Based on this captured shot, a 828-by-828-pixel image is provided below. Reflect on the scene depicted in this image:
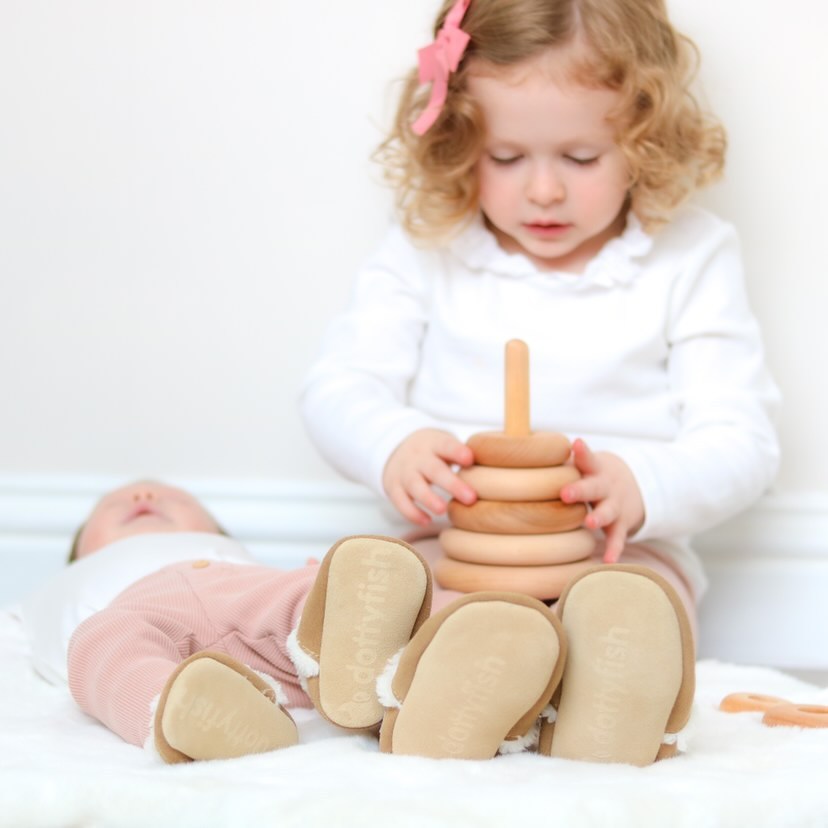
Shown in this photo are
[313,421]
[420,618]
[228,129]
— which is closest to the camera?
[420,618]

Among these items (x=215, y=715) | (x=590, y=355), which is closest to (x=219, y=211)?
(x=590, y=355)

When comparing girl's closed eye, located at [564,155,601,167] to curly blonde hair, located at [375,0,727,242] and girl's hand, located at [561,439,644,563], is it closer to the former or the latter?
curly blonde hair, located at [375,0,727,242]

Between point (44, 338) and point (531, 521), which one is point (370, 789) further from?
point (44, 338)

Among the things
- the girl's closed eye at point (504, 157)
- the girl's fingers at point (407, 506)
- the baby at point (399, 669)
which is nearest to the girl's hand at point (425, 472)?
the girl's fingers at point (407, 506)

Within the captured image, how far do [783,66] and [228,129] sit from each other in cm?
61

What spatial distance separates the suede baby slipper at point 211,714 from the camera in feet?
2.30

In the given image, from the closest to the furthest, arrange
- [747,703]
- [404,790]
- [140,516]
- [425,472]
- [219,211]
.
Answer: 1. [404,790]
2. [747,703]
3. [425,472]
4. [140,516]
5. [219,211]

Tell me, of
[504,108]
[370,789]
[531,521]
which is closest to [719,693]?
[531,521]

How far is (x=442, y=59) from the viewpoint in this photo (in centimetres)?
114

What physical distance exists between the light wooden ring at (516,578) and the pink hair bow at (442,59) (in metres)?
0.43

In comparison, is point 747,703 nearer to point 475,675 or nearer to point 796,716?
point 796,716

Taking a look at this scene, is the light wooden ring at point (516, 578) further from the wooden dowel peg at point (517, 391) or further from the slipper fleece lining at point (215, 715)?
the slipper fleece lining at point (215, 715)

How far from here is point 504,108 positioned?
1126 millimetres

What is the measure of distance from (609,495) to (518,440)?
136mm
